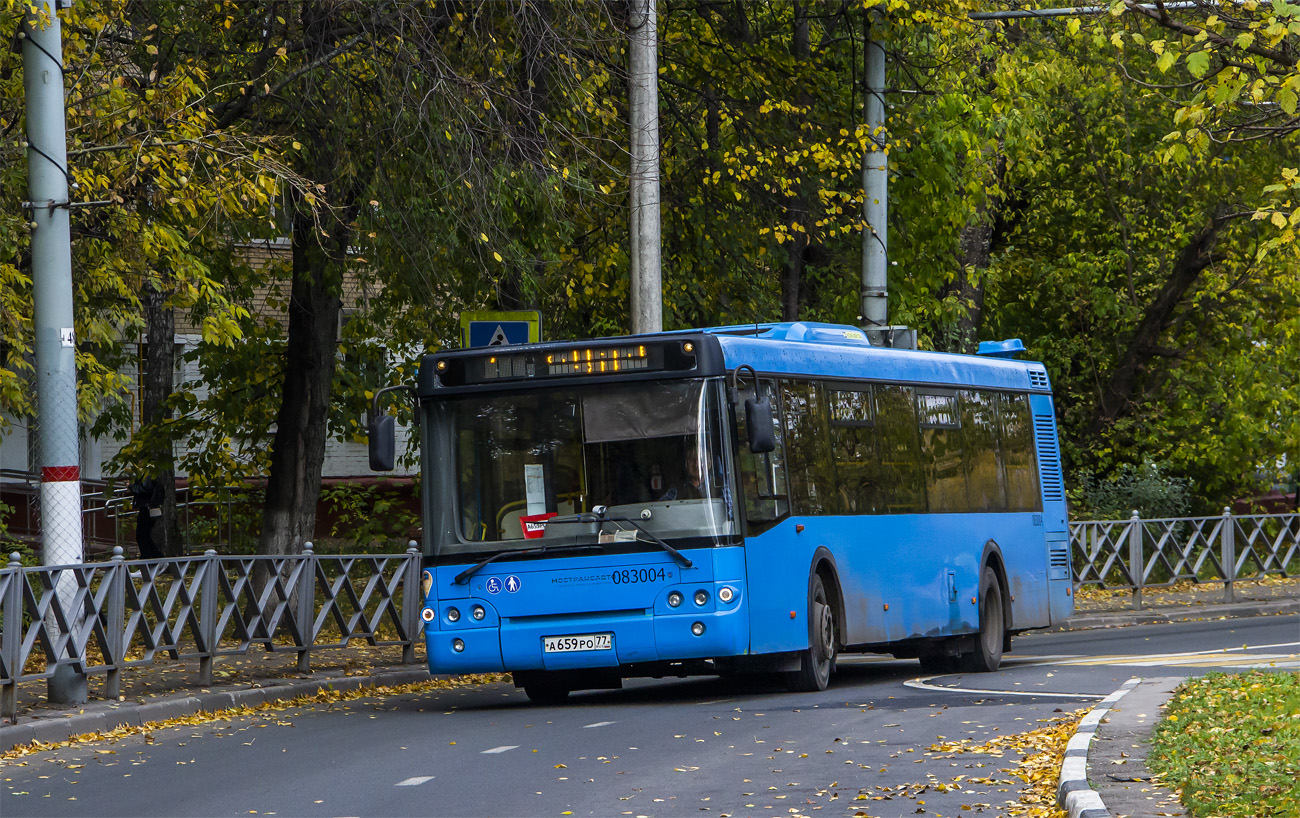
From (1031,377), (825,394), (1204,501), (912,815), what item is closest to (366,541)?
(1031,377)

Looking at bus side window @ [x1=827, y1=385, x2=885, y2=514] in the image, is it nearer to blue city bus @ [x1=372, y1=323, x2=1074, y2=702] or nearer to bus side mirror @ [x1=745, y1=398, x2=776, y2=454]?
blue city bus @ [x1=372, y1=323, x2=1074, y2=702]

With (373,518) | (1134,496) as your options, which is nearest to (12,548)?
(373,518)

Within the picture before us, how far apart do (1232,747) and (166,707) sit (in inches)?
315

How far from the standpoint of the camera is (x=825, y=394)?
51.3 feet

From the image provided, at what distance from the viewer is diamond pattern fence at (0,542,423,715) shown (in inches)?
516

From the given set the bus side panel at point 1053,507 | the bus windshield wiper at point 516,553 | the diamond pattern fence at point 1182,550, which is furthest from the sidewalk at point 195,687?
the diamond pattern fence at point 1182,550

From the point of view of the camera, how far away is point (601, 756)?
36.1 feet

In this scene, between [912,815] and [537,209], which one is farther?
[537,209]

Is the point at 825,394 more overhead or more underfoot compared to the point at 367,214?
more underfoot

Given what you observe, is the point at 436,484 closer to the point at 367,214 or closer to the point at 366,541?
the point at 367,214

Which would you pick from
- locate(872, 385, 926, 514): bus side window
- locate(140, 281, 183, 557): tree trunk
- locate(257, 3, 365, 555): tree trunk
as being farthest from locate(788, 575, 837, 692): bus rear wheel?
locate(140, 281, 183, 557): tree trunk

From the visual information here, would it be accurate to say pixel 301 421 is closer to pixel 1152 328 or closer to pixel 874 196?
pixel 874 196

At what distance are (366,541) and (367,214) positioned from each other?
10.1 meters

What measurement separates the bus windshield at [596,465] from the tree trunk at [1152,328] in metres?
20.5
